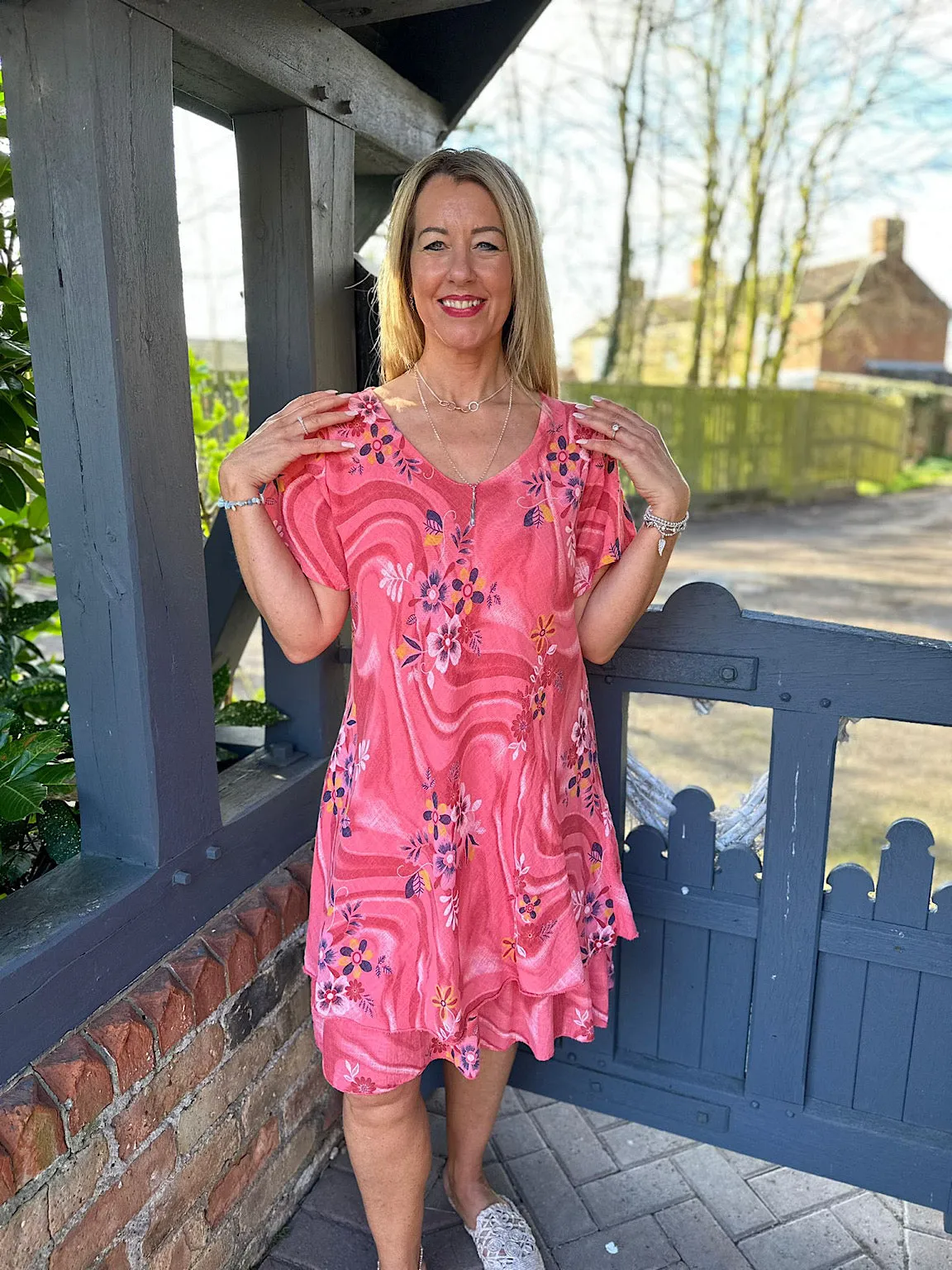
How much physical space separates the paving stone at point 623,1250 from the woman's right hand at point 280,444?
1733mm

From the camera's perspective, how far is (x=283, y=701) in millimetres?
2266

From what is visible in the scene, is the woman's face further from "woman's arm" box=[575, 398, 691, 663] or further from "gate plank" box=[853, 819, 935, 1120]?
"gate plank" box=[853, 819, 935, 1120]

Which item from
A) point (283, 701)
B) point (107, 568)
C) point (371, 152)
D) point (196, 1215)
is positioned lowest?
point (196, 1215)

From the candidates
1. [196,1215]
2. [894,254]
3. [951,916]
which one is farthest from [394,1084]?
[894,254]

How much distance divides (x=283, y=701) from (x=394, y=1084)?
0.90m

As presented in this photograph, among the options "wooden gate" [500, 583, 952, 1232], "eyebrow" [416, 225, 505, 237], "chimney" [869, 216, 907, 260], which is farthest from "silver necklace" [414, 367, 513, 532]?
"chimney" [869, 216, 907, 260]

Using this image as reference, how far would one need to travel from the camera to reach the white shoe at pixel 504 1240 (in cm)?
201

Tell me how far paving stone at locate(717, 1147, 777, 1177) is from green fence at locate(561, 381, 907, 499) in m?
9.57

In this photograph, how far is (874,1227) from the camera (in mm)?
2170

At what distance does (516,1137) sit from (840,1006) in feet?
2.92

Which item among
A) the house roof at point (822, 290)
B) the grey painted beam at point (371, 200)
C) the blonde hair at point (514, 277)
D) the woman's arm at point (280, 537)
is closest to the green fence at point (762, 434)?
the house roof at point (822, 290)

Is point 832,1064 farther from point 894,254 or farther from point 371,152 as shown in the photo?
point 894,254

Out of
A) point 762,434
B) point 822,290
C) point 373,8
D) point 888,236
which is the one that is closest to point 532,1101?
point 373,8

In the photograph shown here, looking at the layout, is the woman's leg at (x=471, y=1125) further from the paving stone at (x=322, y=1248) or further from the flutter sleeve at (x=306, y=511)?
the flutter sleeve at (x=306, y=511)
